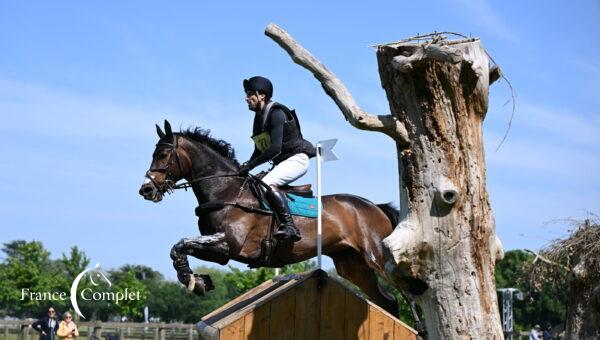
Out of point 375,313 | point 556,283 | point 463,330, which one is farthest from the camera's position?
point 556,283

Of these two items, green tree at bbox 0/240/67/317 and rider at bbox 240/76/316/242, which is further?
green tree at bbox 0/240/67/317

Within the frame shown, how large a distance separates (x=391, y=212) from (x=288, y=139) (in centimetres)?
148

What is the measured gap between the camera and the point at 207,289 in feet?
25.6

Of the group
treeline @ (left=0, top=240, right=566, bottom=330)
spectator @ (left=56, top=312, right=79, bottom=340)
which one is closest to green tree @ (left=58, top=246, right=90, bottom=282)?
treeline @ (left=0, top=240, right=566, bottom=330)

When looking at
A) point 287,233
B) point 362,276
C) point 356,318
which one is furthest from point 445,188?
point 362,276

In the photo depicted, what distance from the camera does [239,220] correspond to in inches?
325

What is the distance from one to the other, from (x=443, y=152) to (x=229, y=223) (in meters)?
3.27

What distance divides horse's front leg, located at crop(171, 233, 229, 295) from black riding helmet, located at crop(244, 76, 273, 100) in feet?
4.94

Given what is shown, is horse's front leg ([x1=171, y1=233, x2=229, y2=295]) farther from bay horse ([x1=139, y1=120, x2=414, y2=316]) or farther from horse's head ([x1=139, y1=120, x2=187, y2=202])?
horse's head ([x1=139, y1=120, x2=187, y2=202])

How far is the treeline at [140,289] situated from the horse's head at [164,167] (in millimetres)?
8637

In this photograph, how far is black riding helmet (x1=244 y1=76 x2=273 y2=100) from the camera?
8406 millimetres

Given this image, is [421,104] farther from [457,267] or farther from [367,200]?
[367,200]

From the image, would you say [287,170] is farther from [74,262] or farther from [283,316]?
[74,262]

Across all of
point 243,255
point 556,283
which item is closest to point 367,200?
point 243,255
